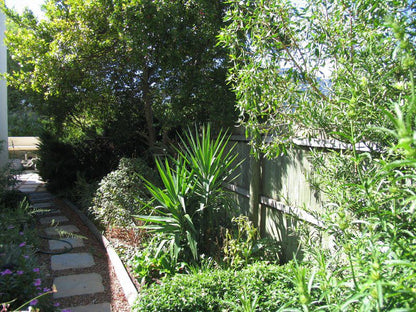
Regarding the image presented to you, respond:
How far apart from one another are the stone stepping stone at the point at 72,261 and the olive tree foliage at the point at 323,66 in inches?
108

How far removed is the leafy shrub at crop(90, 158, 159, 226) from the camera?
4.88 meters

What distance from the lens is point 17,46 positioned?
6.00 m

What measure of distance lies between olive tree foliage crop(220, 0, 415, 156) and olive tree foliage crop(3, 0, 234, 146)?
176cm

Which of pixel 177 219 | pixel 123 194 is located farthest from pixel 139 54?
pixel 177 219

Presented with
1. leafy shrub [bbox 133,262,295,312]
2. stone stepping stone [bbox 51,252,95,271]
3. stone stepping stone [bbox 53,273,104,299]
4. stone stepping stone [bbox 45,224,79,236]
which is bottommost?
stone stepping stone [bbox 53,273,104,299]

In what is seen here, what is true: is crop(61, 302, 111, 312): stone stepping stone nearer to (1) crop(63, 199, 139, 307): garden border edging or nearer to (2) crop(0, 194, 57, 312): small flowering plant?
(1) crop(63, 199, 139, 307): garden border edging

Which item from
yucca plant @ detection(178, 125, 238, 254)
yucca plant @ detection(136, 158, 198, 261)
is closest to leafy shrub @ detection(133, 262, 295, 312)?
yucca plant @ detection(136, 158, 198, 261)

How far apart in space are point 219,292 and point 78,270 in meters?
2.14

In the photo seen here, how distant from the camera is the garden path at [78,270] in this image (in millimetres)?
3361

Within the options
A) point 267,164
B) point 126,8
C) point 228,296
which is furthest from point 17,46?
point 228,296

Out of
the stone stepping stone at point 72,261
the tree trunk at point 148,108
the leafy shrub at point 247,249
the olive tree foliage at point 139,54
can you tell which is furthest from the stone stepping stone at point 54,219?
the leafy shrub at point 247,249

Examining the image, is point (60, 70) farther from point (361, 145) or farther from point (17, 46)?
point (361, 145)

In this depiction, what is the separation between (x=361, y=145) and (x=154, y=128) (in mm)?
5022

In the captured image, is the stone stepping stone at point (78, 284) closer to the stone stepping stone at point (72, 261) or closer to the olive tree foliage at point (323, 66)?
the stone stepping stone at point (72, 261)
